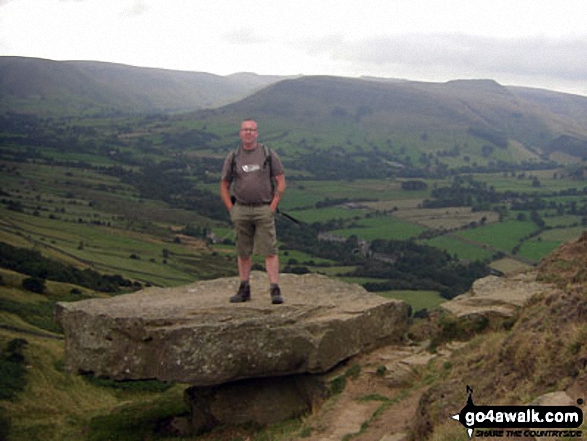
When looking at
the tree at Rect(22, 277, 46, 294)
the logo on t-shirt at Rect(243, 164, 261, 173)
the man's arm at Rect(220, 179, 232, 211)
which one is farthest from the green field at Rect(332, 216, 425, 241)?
the logo on t-shirt at Rect(243, 164, 261, 173)

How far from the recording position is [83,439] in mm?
18547

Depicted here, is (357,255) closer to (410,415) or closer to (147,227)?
(147,227)

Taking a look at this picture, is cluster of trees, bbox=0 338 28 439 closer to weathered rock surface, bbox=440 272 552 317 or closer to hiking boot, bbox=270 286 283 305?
hiking boot, bbox=270 286 283 305

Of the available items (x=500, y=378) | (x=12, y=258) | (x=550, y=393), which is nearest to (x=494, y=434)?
(x=550, y=393)

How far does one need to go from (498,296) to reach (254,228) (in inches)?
284

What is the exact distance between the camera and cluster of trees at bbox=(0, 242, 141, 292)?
193 feet

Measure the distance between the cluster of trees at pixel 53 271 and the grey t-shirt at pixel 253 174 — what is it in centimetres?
4479

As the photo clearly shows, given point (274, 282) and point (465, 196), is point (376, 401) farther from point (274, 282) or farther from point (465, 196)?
point (465, 196)

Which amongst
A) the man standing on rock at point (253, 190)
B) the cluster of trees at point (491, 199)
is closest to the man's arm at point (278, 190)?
the man standing on rock at point (253, 190)

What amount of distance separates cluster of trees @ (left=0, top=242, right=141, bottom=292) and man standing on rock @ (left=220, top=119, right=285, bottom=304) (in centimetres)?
4434

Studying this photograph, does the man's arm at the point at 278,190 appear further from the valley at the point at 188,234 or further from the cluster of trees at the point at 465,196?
the cluster of trees at the point at 465,196

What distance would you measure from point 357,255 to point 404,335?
241 ft

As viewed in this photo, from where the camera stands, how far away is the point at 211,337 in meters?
15.0

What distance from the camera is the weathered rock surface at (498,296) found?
16172 mm
